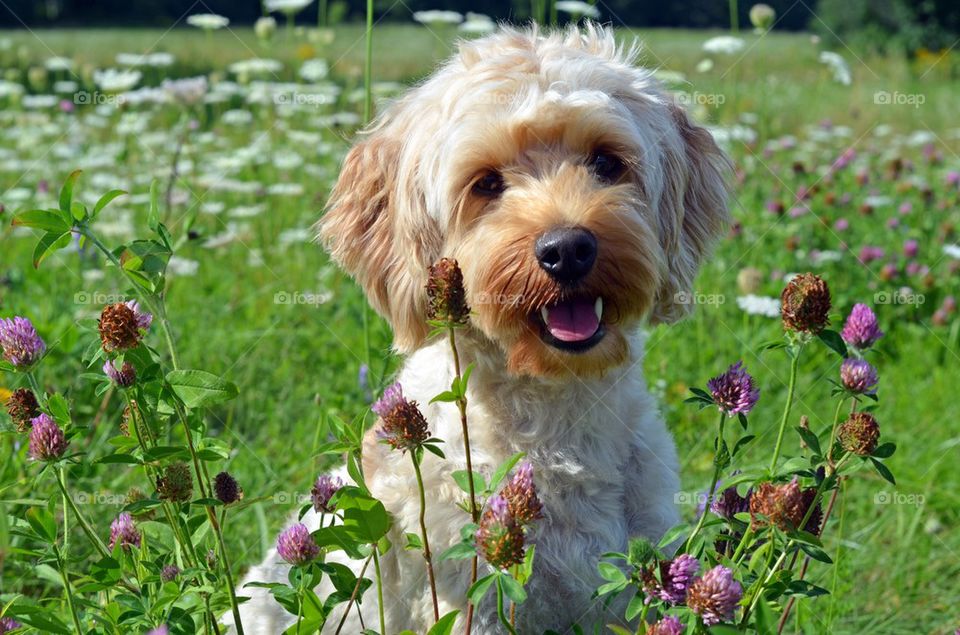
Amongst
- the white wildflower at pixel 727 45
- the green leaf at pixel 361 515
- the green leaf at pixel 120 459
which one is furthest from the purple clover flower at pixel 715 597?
the white wildflower at pixel 727 45

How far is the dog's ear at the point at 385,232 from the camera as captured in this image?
3131 millimetres

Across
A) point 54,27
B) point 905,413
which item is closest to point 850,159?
point 905,413

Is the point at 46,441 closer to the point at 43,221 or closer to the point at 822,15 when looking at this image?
the point at 43,221

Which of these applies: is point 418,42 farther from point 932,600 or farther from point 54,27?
point 932,600

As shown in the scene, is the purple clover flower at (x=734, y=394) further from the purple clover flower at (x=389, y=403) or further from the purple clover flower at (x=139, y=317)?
the purple clover flower at (x=139, y=317)

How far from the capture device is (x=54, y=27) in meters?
28.4

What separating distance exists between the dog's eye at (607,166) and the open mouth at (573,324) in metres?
0.42

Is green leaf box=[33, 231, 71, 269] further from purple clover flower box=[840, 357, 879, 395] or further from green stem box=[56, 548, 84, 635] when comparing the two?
purple clover flower box=[840, 357, 879, 395]

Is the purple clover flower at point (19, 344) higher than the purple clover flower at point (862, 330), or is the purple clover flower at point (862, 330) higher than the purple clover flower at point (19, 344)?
the purple clover flower at point (862, 330)

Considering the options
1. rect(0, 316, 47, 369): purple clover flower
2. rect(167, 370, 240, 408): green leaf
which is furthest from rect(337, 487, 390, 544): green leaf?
rect(0, 316, 47, 369): purple clover flower

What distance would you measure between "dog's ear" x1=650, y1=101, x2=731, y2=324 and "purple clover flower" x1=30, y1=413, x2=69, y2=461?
174cm

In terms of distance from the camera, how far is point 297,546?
212 cm

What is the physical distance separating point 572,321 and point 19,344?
1.32 metres

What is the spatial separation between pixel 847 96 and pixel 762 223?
342 inches
